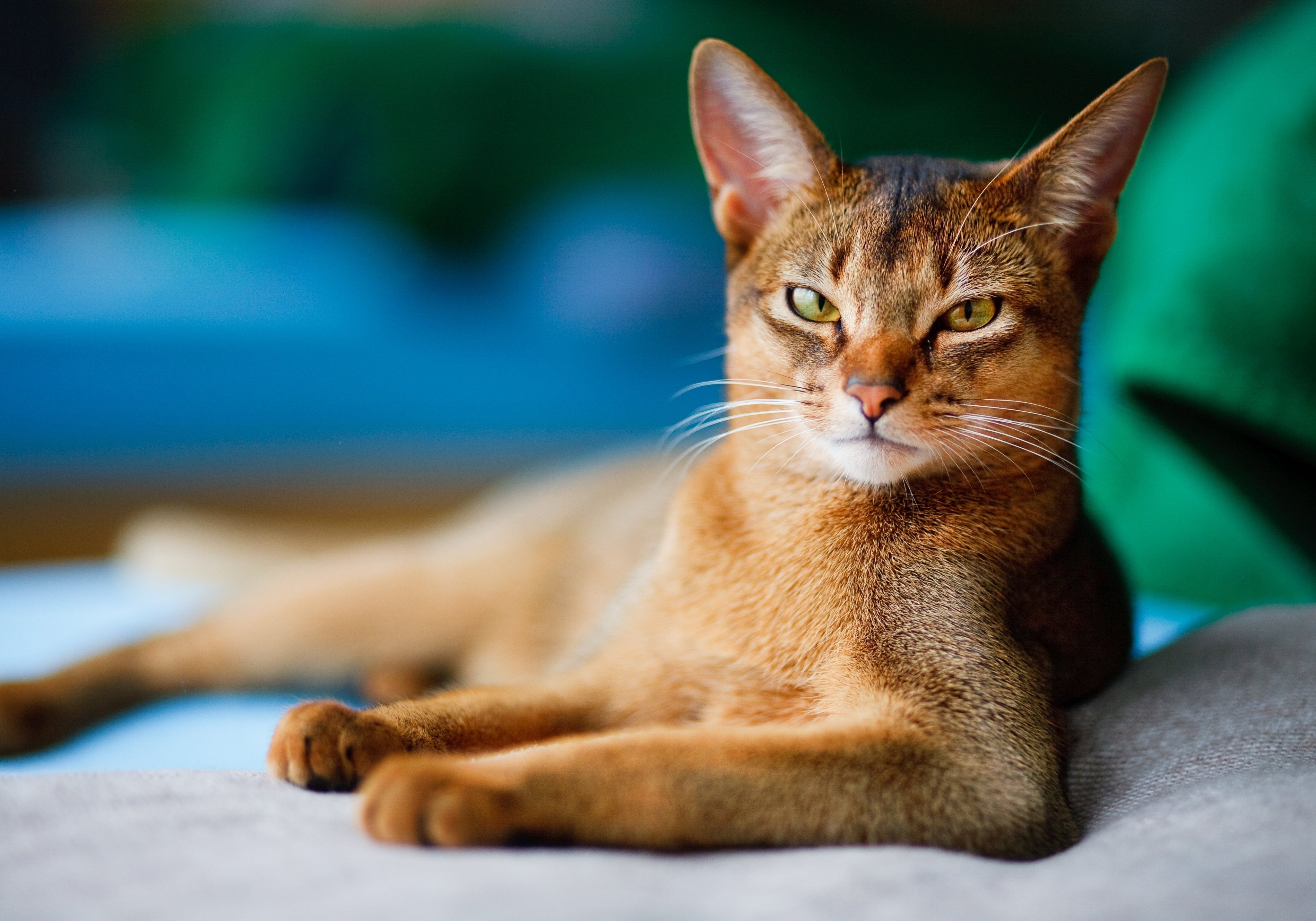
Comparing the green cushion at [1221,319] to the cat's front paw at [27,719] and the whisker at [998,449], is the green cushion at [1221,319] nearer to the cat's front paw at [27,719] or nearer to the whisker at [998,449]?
the whisker at [998,449]

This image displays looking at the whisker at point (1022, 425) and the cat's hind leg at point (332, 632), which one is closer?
the whisker at point (1022, 425)

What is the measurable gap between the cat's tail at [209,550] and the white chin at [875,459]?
1.38m

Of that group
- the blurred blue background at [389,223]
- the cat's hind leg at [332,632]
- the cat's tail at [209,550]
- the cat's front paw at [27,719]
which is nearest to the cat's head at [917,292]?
the cat's hind leg at [332,632]

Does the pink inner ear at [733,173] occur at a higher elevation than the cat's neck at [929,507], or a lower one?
higher

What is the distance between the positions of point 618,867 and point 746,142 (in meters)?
0.89

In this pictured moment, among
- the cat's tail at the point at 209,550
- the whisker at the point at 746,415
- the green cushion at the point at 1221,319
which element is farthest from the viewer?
the cat's tail at the point at 209,550

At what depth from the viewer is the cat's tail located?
7.29 ft

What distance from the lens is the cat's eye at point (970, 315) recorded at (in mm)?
1142

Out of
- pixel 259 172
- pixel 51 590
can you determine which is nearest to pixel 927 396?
pixel 51 590

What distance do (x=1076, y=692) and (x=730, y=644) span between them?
39 cm

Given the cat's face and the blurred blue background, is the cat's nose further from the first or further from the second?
the blurred blue background

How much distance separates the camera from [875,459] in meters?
1.11

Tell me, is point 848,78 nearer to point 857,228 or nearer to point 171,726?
point 857,228

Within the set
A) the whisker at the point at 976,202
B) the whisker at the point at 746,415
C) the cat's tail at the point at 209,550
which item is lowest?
the cat's tail at the point at 209,550
